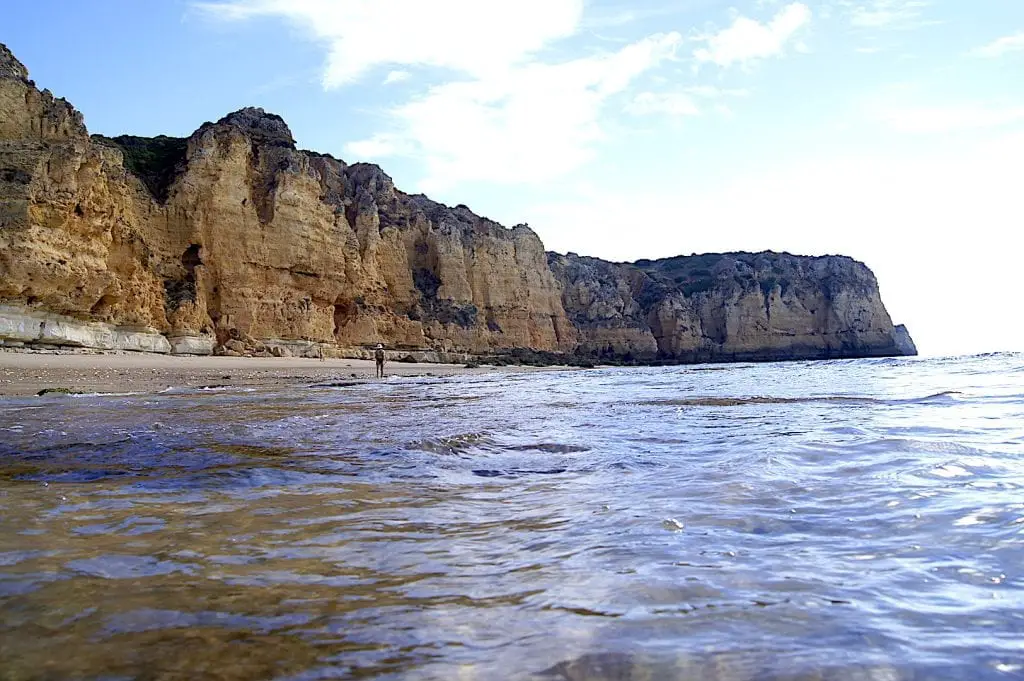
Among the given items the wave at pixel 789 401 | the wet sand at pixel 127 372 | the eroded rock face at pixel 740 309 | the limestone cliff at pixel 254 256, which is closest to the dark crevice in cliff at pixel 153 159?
the limestone cliff at pixel 254 256

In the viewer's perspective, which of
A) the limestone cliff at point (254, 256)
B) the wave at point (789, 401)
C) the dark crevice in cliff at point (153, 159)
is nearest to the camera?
the wave at point (789, 401)

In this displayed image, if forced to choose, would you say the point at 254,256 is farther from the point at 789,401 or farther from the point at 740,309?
the point at 740,309

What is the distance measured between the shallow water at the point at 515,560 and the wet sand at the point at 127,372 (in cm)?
984

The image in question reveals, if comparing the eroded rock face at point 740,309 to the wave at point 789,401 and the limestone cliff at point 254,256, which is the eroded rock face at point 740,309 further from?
the wave at point 789,401

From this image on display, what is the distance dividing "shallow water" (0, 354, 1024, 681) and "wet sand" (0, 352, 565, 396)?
32.3 feet

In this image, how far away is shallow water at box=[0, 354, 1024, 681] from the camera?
148cm

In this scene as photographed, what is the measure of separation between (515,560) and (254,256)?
3063 centimetres

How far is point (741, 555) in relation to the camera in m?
2.28

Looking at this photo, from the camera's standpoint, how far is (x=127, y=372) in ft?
58.1

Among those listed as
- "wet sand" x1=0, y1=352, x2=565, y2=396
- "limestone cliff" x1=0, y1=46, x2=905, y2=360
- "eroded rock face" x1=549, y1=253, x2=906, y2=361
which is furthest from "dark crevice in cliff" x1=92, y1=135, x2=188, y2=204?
"eroded rock face" x1=549, y1=253, x2=906, y2=361

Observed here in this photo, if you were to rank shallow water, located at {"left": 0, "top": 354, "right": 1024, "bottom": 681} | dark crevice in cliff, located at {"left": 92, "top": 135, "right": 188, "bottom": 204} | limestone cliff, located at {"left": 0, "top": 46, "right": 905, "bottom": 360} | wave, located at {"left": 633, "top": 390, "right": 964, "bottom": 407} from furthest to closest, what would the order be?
1. dark crevice in cliff, located at {"left": 92, "top": 135, "right": 188, "bottom": 204}
2. limestone cliff, located at {"left": 0, "top": 46, "right": 905, "bottom": 360}
3. wave, located at {"left": 633, "top": 390, "right": 964, "bottom": 407}
4. shallow water, located at {"left": 0, "top": 354, "right": 1024, "bottom": 681}

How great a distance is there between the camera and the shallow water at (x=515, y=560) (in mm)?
1478

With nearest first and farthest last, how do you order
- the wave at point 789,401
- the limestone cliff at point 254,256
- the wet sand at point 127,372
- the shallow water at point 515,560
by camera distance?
the shallow water at point 515,560 → the wave at point 789,401 → the wet sand at point 127,372 → the limestone cliff at point 254,256

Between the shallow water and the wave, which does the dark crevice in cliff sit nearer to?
the wave
